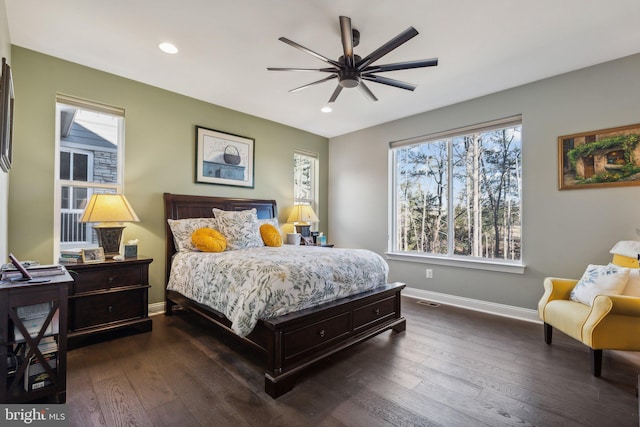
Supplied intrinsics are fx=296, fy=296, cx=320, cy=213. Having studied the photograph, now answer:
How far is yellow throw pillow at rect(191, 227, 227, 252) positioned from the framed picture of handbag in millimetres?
965

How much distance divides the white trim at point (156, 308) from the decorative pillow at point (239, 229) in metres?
1.14

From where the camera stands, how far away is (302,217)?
4.73 metres

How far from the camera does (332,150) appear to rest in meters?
5.73

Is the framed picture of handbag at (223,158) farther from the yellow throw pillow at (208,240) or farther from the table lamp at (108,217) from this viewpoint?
the table lamp at (108,217)

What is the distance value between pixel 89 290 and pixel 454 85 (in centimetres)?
438

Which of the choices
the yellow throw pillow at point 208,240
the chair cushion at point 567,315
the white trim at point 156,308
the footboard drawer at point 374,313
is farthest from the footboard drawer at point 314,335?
the white trim at point 156,308

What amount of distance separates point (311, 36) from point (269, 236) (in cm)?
229

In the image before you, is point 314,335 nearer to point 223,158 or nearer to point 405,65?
point 405,65

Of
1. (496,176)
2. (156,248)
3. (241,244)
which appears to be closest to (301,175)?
(241,244)

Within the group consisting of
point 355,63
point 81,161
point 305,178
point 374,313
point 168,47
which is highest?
point 168,47

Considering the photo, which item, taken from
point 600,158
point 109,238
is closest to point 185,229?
point 109,238

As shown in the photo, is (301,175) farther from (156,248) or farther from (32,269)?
(32,269)

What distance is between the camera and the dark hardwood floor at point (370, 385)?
1.75 meters

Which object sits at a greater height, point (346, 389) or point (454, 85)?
point (454, 85)
